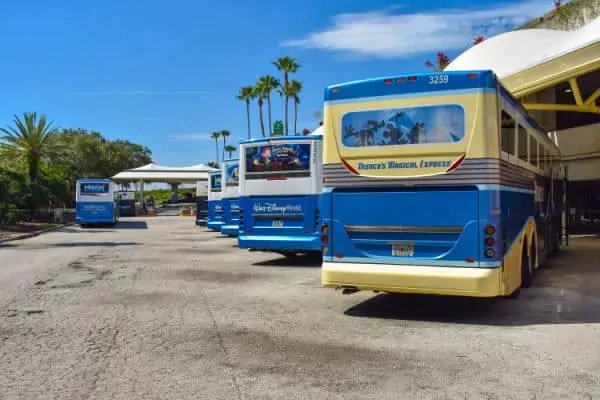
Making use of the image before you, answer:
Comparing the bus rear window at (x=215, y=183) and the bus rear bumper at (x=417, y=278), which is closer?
the bus rear bumper at (x=417, y=278)

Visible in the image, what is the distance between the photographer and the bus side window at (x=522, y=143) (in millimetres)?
9609

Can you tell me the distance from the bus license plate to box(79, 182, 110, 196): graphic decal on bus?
106 ft

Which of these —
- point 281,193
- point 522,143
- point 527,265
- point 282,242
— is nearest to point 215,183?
point 281,193

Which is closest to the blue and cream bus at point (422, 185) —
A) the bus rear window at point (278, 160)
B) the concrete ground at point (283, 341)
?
the concrete ground at point (283, 341)

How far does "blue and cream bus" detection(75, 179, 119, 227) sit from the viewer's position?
1484 inches

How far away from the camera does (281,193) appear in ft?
48.2

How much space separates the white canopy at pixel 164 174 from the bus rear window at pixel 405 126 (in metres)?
57.5

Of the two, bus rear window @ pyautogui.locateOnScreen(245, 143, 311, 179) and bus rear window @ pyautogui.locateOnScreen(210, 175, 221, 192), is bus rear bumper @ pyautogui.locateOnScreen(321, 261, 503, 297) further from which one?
bus rear window @ pyautogui.locateOnScreen(210, 175, 221, 192)

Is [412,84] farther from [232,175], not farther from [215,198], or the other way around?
[215,198]

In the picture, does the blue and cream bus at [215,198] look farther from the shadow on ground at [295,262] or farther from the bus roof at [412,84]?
the bus roof at [412,84]

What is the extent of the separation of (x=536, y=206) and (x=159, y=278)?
25.1 ft

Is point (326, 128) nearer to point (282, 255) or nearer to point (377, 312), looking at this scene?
point (377, 312)

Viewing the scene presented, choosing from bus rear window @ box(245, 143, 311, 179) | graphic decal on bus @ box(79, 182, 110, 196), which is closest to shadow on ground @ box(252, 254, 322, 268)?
bus rear window @ box(245, 143, 311, 179)

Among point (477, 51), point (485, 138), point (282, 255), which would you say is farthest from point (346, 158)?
point (477, 51)
